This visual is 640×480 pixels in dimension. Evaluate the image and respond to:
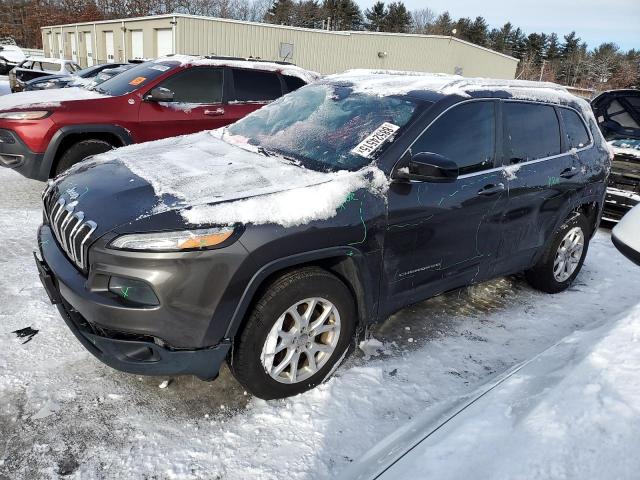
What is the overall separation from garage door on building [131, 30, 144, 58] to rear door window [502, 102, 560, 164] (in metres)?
26.7

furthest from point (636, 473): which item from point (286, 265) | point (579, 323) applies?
point (579, 323)

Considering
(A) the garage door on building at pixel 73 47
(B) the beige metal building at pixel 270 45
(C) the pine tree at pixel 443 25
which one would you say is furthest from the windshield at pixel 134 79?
(C) the pine tree at pixel 443 25

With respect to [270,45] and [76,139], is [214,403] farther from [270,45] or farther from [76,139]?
[270,45]

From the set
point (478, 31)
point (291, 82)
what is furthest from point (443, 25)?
point (291, 82)

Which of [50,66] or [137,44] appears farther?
[137,44]

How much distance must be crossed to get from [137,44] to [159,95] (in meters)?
24.6

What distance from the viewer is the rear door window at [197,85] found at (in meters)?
6.36

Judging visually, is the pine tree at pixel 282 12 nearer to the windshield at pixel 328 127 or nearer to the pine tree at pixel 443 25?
the pine tree at pixel 443 25

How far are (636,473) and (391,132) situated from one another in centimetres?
219

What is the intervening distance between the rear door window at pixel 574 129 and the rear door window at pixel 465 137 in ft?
3.60

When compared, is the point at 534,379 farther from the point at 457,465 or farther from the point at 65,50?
the point at 65,50

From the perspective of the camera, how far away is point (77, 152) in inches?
227

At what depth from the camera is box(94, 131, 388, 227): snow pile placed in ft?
7.99

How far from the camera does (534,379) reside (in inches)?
79.0
